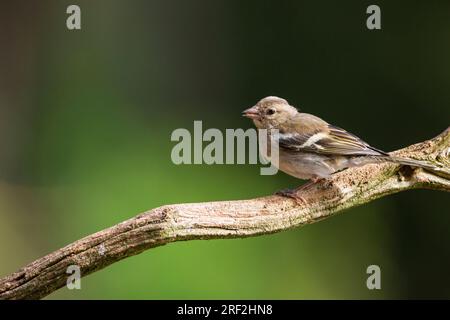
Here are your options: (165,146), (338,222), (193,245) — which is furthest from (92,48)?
(338,222)

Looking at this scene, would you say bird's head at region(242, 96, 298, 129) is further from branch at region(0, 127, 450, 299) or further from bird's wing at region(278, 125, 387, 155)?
branch at region(0, 127, 450, 299)

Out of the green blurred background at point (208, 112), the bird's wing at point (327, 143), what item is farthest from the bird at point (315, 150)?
the green blurred background at point (208, 112)

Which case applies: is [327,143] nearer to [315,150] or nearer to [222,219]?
[315,150]

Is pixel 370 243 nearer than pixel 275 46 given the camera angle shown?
Yes

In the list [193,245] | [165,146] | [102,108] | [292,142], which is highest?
[102,108]

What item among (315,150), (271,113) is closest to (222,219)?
(315,150)

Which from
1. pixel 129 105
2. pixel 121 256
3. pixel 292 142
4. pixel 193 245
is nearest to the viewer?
pixel 121 256

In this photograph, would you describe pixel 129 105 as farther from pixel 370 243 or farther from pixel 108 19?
pixel 370 243
